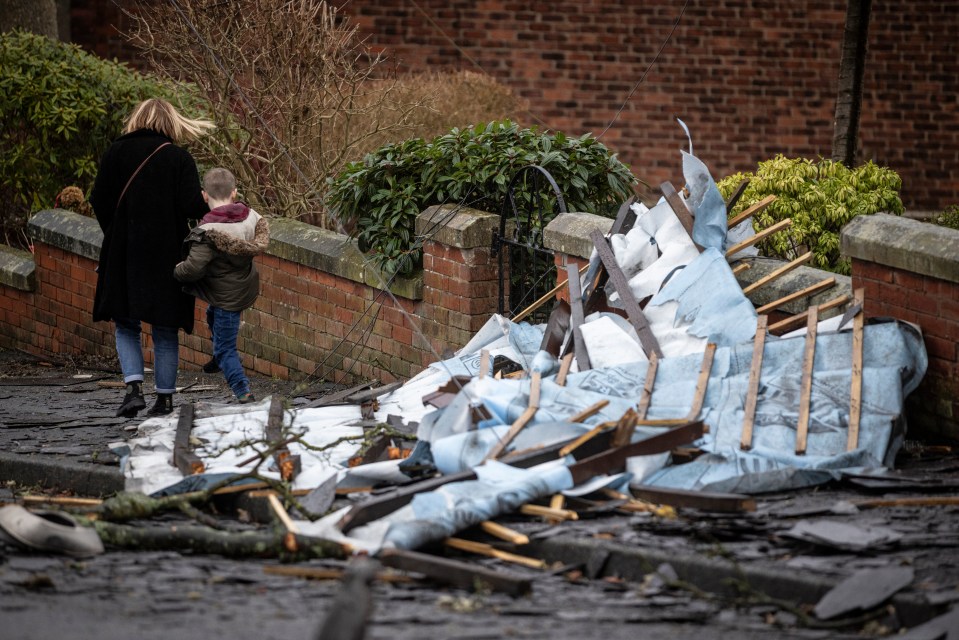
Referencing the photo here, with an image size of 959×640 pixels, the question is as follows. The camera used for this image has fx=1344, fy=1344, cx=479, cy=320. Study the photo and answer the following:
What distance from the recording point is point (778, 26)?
1541 centimetres

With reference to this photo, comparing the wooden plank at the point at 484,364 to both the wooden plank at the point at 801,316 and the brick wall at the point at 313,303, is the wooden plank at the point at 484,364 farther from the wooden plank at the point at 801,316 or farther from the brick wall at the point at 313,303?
the wooden plank at the point at 801,316

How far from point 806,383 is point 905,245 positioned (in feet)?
2.80

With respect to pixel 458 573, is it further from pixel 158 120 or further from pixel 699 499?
pixel 158 120

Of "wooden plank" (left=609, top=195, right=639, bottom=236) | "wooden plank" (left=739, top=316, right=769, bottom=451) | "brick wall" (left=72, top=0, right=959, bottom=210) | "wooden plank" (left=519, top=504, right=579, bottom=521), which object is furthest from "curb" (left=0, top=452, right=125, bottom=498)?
"brick wall" (left=72, top=0, right=959, bottom=210)

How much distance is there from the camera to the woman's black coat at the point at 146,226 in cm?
738

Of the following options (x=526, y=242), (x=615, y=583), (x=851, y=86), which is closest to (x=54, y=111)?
(x=526, y=242)

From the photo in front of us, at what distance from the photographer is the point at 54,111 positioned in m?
10.9

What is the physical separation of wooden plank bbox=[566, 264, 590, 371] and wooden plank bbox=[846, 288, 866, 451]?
1.31 m

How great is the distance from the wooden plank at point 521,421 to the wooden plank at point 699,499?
648 millimetres

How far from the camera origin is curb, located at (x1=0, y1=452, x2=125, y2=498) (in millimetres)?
6242

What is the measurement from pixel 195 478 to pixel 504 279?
9.55 ft

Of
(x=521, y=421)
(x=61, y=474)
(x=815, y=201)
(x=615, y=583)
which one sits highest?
(x=815, y=201)

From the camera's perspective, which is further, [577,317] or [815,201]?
[815,201]

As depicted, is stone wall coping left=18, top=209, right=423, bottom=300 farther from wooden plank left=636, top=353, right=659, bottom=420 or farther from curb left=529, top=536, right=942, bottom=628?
curb left=529, top=536, right=942, bottom=628
